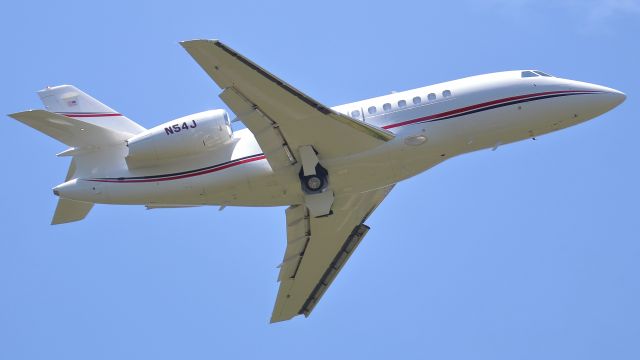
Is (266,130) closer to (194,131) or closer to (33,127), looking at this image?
(194,131)

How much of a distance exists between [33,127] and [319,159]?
8.47 meters

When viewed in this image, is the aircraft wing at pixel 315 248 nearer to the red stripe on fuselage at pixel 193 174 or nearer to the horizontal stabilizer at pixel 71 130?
the red stripe on fuselage at pixel 193 174

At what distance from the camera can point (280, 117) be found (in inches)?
1144

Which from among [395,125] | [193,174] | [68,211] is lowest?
[68,211]

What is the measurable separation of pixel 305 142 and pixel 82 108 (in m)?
7.81

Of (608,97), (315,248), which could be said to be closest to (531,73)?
(608,97)

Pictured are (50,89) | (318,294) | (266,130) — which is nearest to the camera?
(266,130)

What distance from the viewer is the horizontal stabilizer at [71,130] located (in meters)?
29.5

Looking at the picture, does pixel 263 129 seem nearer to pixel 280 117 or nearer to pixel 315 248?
pixel 280 117

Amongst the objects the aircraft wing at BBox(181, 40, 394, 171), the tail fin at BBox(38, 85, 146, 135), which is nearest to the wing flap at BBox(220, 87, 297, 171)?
the aircraft wing at BBox(181, 40, 394, 171)

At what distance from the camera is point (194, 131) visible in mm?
29938

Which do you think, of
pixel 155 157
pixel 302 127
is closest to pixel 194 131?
pixel 155 157

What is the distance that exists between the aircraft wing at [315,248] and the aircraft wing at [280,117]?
117 inches

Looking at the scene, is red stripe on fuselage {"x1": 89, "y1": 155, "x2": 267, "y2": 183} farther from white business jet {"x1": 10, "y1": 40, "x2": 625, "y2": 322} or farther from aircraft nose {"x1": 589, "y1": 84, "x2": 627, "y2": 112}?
aircraft nose {"x1": 589, "y1": 84, "x2": 627, "y2": 112}
